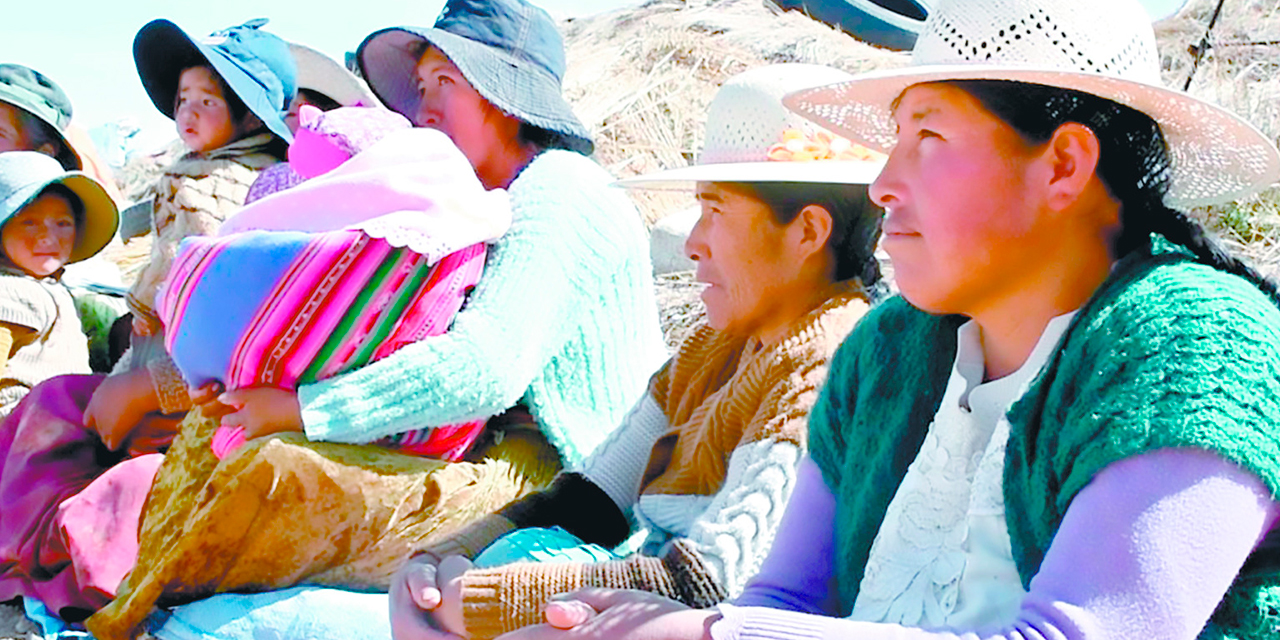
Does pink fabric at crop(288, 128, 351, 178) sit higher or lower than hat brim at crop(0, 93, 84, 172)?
higher

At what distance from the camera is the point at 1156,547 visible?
130 centimetres

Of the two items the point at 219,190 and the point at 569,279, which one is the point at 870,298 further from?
the point at 219,190

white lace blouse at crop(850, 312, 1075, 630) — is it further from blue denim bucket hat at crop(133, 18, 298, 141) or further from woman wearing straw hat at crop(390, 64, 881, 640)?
blue denim bucket hat at crop(133, 18, 298, 141)

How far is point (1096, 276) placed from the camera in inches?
63.8

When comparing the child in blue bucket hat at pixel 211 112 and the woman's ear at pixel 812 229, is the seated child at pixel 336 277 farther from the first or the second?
the child in blue bucket hat at pixel 211 112

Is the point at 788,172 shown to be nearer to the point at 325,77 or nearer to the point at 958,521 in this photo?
the point at 958,521

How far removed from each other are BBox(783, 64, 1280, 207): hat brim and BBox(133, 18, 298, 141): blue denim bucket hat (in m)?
2.95

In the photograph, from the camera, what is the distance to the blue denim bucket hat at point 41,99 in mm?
5598

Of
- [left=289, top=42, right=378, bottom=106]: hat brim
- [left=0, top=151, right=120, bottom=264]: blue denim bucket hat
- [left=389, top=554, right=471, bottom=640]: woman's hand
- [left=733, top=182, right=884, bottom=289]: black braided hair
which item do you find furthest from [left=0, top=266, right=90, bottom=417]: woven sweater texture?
[left=733, top=182, right=884, bottom=289]: black braided hair

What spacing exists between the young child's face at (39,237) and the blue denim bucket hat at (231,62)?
602mm

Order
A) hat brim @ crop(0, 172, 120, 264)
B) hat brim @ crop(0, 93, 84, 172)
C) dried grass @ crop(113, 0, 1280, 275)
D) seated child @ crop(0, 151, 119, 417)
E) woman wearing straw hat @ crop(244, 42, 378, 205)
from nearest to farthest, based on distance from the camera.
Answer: seated child @ crop(0, 151, 119, 417), hat brim @ crop(0, 172, 120, 264), woman wearing straw hat @ crop(244, 42, 378, 205), hat brim @ crop(0, 93, 84, 172), dried grass @ crop(113, 0, 1280, 275)

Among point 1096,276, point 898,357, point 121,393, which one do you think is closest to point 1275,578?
point 1096,276

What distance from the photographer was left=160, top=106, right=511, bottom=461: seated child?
9.11 feet

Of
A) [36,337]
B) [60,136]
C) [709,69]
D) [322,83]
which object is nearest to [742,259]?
[36,337]
